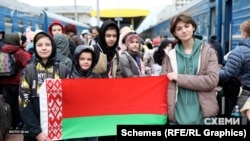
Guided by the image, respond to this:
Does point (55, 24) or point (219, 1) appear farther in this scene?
point (219, 1)

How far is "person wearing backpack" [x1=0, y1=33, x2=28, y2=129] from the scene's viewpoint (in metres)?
6.07

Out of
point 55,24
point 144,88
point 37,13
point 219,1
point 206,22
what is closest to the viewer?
point 144,88

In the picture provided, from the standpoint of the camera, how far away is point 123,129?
2.57 meters

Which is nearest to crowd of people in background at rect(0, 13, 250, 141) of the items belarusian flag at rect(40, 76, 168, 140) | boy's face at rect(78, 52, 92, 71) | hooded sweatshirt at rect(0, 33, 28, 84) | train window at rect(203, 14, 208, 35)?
boy's face at rect(78, 52, 92, 71)

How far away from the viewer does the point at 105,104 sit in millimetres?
3475

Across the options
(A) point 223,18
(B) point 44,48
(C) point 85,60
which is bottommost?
(C) point 85,60

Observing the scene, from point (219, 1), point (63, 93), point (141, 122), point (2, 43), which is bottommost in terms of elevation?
point (141, 122)

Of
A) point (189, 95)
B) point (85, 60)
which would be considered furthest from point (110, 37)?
point (189, 95)

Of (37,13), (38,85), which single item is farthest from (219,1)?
(37,13)

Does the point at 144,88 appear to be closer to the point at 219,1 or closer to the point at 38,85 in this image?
the point at 38,85

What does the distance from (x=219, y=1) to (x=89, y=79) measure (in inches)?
243

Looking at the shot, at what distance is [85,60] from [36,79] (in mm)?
463

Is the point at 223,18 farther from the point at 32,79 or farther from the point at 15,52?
the point at 32,79

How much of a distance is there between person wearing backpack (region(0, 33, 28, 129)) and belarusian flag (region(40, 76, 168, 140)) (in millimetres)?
2905
